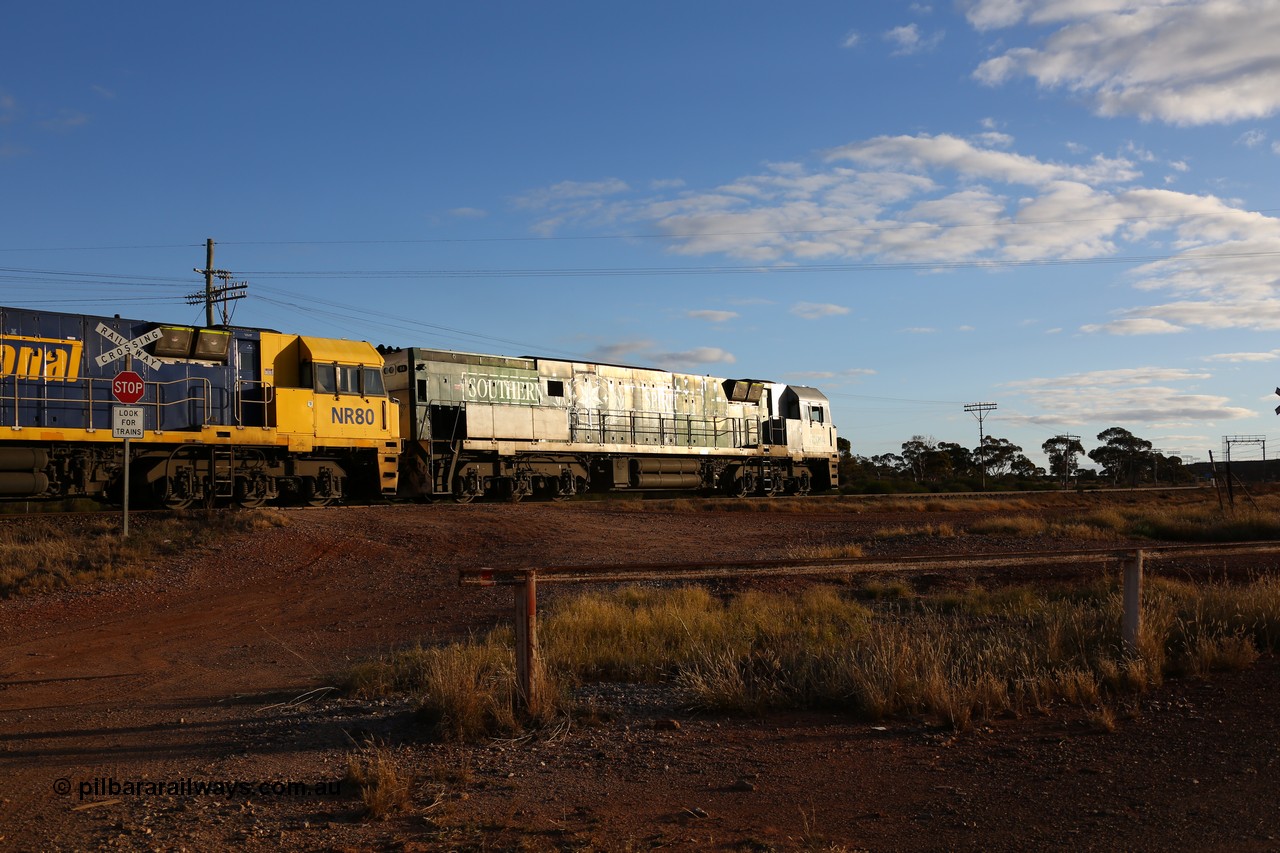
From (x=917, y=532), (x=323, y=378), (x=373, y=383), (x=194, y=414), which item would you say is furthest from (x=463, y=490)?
(x=917, y=532)

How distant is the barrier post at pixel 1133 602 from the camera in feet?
27.5

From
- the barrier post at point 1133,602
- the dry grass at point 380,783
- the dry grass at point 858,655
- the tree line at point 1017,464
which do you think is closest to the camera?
the dry grass at point 380,783

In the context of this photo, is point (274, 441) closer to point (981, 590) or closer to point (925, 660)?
point (981, 590)

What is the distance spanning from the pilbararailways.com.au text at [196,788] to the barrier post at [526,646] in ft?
5.15

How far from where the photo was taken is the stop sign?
650 inches

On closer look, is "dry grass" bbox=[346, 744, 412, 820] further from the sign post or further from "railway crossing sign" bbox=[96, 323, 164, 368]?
"railway crossing sign" bbox=[96, 323, 164, 368]

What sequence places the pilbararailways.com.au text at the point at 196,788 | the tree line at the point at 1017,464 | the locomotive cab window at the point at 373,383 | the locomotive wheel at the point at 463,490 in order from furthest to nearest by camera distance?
the tree line at the point at 1017,464 → the locomotive wheel at the point at 463,490 → the locomotive cab window at the point at 373,383 → the pilbararailways.com.au text at the point at 196,788

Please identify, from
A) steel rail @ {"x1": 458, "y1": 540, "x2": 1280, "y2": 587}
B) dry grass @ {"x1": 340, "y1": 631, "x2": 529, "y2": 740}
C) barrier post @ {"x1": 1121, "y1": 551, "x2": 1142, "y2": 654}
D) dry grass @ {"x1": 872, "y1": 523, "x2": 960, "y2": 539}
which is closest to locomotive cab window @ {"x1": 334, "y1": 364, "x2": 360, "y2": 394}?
dry grass @ {"x1": 872, "y1": 523, "x2": 960, "y2": 539}

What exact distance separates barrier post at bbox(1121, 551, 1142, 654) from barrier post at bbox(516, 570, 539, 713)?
16.2 ft

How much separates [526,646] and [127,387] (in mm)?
12306

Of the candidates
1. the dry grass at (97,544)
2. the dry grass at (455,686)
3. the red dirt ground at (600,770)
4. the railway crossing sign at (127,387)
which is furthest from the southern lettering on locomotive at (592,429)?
the dry grass at (455,686)

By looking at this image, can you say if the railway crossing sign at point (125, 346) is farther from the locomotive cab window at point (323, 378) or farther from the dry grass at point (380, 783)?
the dry grass at point (380, 783)

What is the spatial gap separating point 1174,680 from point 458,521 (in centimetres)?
1463

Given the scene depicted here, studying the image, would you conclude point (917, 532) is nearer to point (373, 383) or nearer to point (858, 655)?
point (373, 383)
